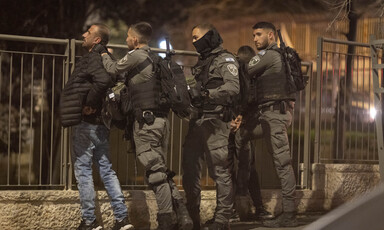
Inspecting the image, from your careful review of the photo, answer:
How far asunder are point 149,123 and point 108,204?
1408 millimetres

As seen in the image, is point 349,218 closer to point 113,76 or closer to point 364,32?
point 113,76

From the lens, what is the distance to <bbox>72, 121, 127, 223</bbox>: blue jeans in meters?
7.33

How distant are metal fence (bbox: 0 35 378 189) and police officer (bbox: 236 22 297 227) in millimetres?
957

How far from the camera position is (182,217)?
704cm

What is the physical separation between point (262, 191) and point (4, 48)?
3.36 metres

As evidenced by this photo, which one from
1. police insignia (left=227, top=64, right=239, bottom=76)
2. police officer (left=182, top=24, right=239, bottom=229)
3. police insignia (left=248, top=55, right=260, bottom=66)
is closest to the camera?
police insignia (left=227, top=64, right=239, bottom=76)

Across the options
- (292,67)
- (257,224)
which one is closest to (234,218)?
(257,224)

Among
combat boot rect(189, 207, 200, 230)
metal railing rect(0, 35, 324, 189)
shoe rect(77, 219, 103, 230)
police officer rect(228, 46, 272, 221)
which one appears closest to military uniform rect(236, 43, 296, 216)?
police officer rect(228, 46, 272, 221)

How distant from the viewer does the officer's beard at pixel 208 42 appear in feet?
23.8

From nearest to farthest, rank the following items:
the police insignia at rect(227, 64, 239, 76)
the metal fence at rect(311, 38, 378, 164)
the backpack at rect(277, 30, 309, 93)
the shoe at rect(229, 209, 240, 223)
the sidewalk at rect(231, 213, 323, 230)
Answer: the police insignia at rect(227, 64, 239, 76)
the backpack at rect(277, 30, 309, 93)
the sidewalk at rect(231, 213, 323, 230)
the shoe at rect(229, 209, 240, 223)
the metal fence at rect(311, 38, 378, 164)

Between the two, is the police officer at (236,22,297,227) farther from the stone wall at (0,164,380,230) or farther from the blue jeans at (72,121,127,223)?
the blue jeans at (72,121,127,223)

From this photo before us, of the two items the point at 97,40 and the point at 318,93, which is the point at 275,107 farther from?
the point at 97,40

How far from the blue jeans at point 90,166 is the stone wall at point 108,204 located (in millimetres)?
442

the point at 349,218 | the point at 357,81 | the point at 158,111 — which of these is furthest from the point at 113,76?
the point at 349,218
